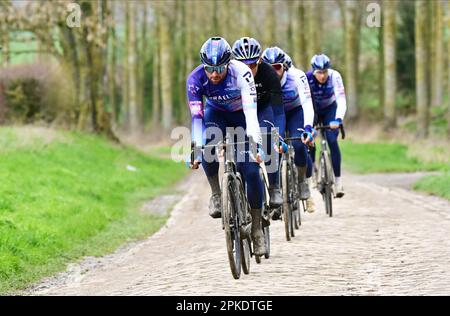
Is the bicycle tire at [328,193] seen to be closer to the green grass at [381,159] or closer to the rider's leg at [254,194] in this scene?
the rider's leg at [254,194]

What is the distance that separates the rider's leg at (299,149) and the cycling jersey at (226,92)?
3854 mm

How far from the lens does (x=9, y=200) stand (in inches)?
600

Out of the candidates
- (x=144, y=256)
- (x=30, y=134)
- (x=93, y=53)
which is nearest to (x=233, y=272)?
(x=144, y=256)

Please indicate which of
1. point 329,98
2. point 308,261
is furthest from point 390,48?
point 308,261

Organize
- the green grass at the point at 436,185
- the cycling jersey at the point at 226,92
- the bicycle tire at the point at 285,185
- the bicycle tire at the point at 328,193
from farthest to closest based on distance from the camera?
1. the green grass at the point at 436,185
2. the bicycle tire at the point at 328,193
3. the bicycle tire at the point at 285,185
4. the cycling jersey at the point at 226,92

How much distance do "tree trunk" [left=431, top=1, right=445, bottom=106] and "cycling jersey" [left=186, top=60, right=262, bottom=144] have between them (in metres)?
32.5

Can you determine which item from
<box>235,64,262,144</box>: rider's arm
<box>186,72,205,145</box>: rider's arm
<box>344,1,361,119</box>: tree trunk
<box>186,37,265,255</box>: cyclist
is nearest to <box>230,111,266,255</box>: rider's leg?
<box>186,37,265,255</box>: cyclist

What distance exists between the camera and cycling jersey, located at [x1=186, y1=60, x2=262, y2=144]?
31.3ft

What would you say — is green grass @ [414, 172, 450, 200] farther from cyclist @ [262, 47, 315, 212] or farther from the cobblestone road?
cyclist @ [262, 47, 315, 212]

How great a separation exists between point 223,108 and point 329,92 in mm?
5321

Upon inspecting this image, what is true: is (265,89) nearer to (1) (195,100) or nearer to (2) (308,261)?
(1) (195,100)

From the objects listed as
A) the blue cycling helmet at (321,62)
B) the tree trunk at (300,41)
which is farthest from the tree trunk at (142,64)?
the blue cycling helmet at (321,62)

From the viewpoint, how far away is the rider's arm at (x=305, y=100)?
1245 cm
